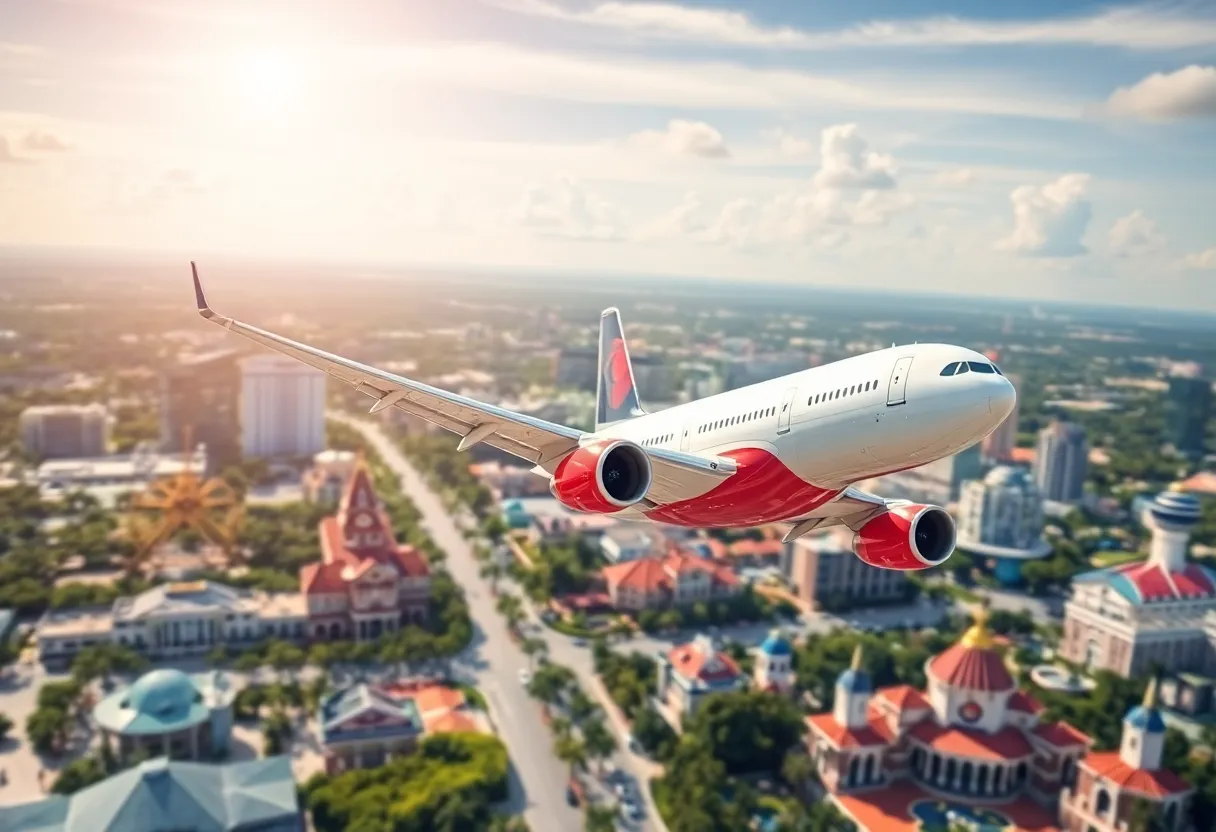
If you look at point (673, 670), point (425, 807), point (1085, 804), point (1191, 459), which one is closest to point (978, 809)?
point (1085, 804)

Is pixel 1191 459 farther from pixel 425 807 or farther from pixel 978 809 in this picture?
pixel 425 807

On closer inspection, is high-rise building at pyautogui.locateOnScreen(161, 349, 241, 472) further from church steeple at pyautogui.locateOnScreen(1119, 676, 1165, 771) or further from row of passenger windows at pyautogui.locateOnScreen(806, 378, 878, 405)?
row of passenger windows at pyautogui.locateOnScreen(806, 378, 878, 405)

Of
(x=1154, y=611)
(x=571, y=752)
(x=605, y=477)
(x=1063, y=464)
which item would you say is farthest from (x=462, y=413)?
(x=1063, y=464)

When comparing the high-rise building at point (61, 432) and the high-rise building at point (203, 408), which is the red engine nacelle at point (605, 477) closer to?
the high-rise building at point (203, 408)

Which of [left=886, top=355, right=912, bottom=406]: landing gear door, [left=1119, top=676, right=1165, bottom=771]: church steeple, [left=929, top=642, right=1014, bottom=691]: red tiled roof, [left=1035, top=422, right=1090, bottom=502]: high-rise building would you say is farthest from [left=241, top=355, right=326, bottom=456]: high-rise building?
[left=886, top=355, right=912, bottom=406]: landing gear door

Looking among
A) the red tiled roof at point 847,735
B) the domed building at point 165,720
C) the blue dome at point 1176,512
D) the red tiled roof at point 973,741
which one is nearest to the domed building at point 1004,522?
the blue dome at point 1176,512

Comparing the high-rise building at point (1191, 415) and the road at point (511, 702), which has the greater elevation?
the high-rise building at point (1191, 415)
